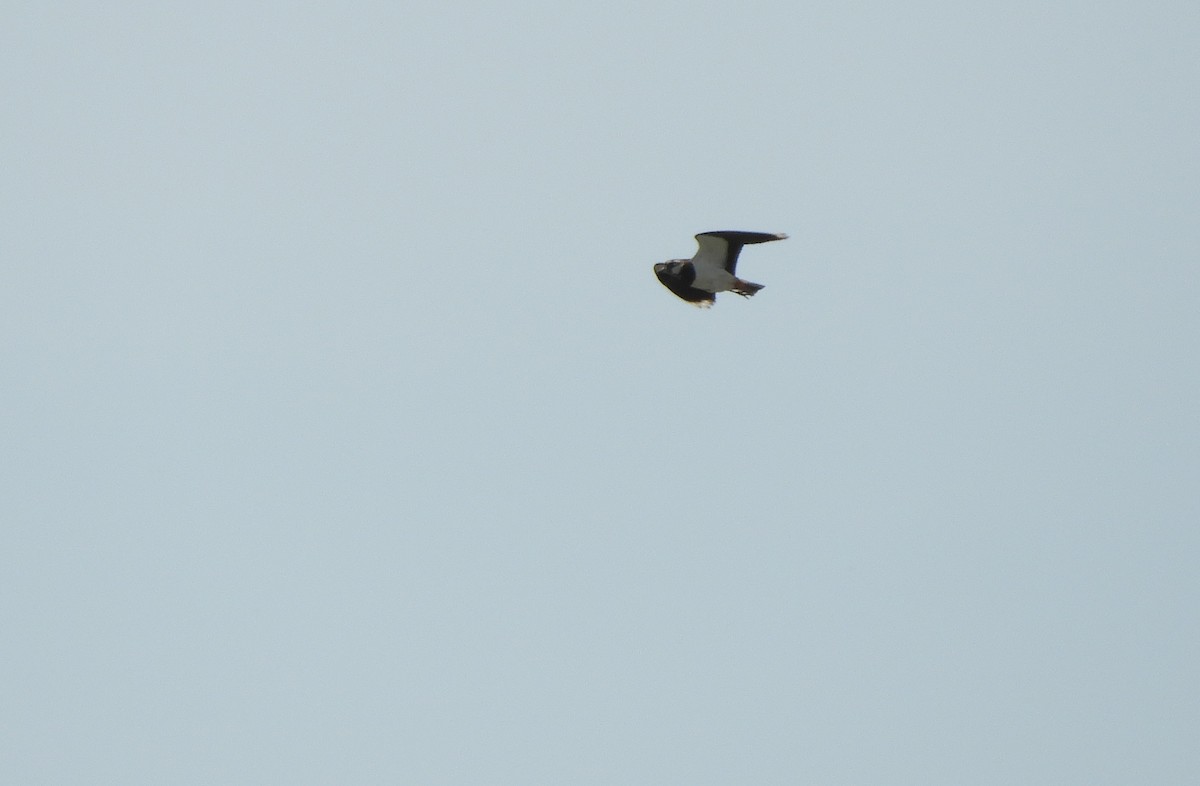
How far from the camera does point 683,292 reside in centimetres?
4012

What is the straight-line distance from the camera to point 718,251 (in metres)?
39.4

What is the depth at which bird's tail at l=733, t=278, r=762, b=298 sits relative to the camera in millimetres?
39281

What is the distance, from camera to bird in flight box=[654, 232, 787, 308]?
39062 millimetres

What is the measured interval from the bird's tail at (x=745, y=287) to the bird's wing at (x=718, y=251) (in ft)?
1.03

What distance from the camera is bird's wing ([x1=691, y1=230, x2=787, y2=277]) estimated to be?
128 ft

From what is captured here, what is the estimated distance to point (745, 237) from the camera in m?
38.9

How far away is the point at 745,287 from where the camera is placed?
3931 centimetres

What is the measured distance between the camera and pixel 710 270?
1556 inches

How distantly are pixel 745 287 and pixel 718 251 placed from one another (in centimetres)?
99

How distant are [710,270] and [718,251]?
468mm

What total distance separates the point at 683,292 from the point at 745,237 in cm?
212

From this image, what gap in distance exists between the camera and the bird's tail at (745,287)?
39281 mm

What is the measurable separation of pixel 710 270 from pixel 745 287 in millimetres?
879
